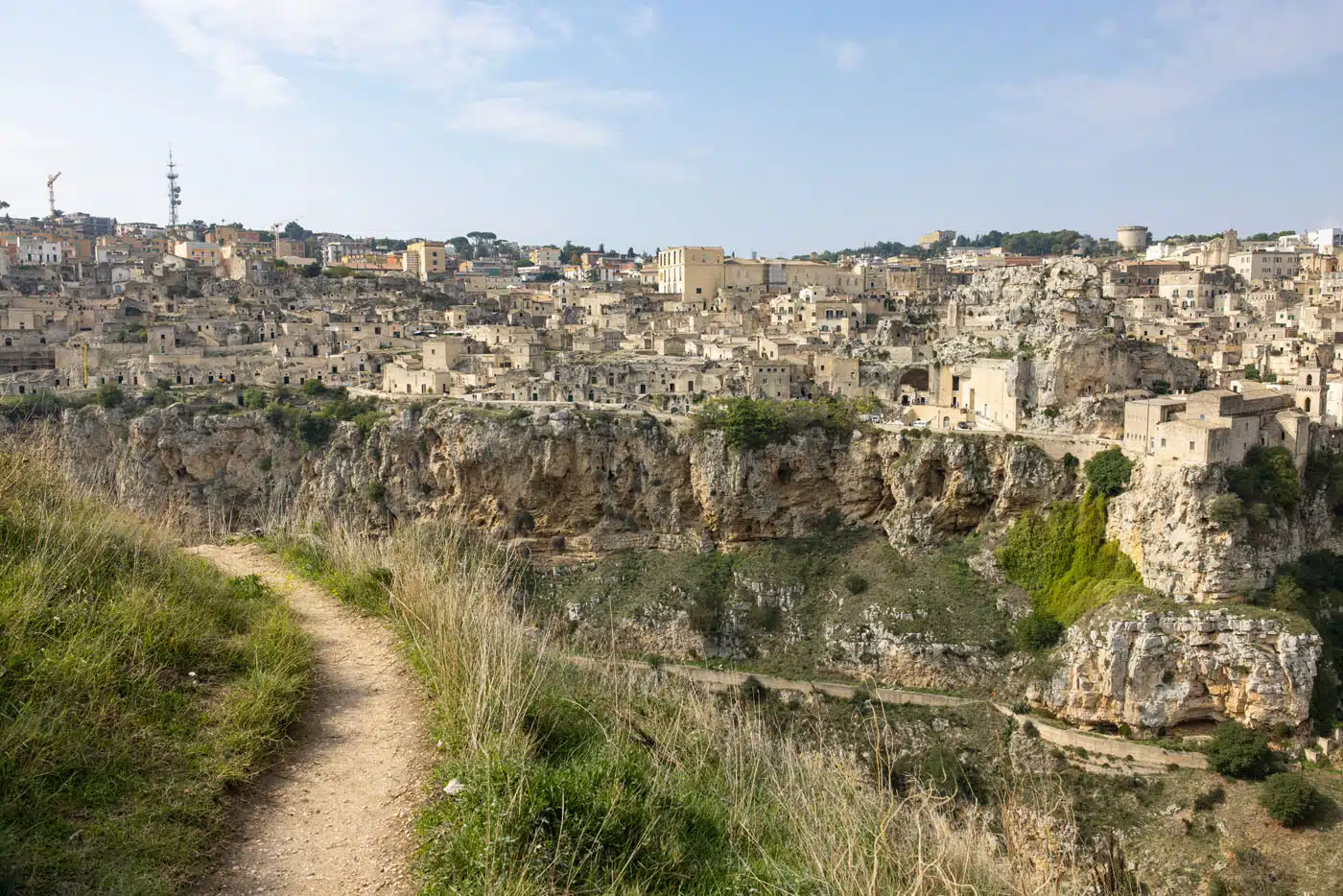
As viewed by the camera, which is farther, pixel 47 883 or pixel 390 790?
pixel 390 790

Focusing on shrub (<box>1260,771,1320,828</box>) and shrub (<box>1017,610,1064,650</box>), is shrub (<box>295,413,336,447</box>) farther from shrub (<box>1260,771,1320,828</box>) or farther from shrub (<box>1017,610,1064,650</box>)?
shrub (<box>1260,771,1320,828</box>)

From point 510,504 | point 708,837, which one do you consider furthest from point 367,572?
point 510,504

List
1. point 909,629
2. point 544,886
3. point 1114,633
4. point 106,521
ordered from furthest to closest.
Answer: point 909,629, point 1114,633, point 106,521, point 544,886

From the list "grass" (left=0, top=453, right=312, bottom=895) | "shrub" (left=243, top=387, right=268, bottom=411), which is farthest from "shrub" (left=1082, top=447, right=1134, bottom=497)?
"shrub" (left=243, top=387, right=268, bottom=411)

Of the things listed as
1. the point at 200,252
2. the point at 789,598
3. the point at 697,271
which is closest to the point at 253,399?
the point at 789,598

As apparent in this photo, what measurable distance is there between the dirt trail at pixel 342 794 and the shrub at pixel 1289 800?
17.7 meters

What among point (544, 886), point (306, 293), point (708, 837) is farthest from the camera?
point (306, 293)

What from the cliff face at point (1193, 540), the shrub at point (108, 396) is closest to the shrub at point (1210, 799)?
the cliff face at point (1193, 540)

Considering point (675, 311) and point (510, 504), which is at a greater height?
point (675, 311)

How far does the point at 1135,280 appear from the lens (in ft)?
186

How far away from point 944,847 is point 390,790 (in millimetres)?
3077

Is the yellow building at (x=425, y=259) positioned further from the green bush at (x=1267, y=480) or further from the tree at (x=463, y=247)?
the green bush at (x=1267, y=480)

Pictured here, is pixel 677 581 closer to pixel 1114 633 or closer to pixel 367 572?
pixel 1114 633

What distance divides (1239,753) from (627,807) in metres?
19.2
